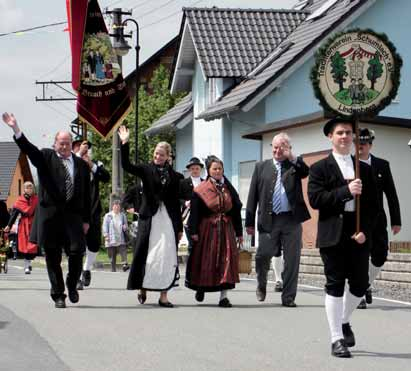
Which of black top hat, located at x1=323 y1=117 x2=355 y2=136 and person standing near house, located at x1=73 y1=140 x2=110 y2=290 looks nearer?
black top hat, located at x1=323 y1=117 x2=355 y2=136

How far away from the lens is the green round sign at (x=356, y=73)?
31.4ft

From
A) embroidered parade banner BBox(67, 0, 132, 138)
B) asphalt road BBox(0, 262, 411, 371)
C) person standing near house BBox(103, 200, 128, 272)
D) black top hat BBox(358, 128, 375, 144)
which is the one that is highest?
embroidered parade banner BBox(67, 0, 132, 138)

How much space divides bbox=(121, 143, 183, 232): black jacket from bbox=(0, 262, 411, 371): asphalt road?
3.33ft

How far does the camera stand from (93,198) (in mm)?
15242

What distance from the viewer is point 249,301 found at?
13750mm

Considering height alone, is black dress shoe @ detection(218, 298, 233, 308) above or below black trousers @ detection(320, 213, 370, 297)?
below

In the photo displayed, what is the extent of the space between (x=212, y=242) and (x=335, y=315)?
14.8ft

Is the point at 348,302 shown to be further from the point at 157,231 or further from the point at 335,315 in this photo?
the point at 157,231

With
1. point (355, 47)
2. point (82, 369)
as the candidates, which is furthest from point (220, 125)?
point (82, 369)

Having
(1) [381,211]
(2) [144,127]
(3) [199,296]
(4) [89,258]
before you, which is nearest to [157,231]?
(3) [199,296]

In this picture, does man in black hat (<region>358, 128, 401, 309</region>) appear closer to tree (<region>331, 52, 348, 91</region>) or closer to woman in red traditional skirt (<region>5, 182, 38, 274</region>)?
tree (<region>331, 52, 348, 91</region>)

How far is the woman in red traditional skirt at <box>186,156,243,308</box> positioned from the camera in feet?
42.8

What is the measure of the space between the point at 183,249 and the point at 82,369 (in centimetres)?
2112

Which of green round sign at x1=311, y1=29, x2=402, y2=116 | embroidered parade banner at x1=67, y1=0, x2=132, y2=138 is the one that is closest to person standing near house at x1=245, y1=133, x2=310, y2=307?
green round sign at x1=311, y1=29, x2=402, y2=116
